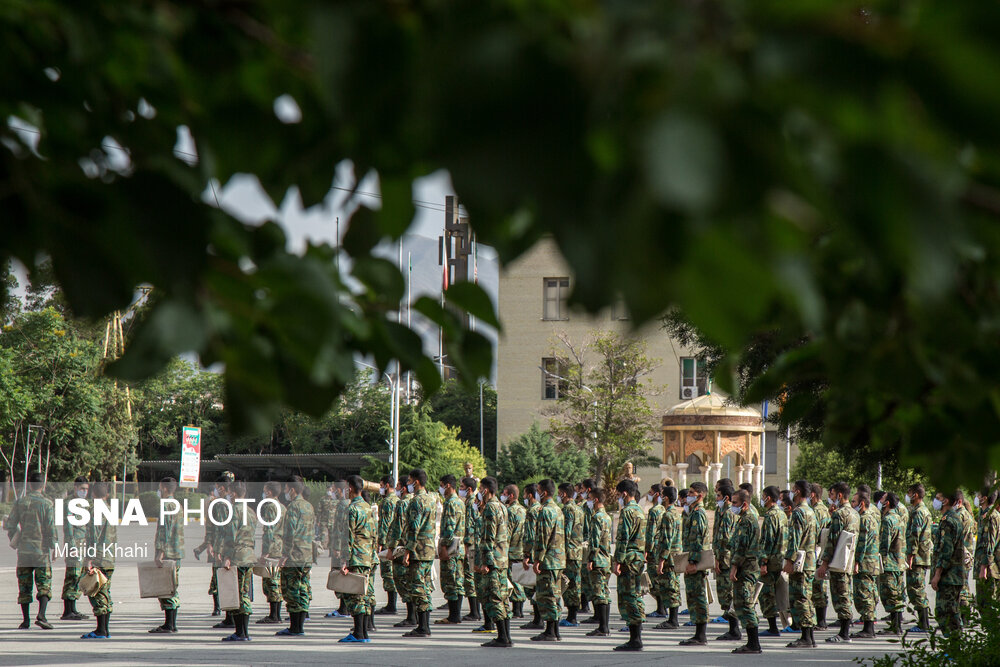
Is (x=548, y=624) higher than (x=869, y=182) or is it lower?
lower

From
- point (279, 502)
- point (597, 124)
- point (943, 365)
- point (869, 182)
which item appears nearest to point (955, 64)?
point (869, 182)

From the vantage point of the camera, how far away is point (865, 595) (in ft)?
44.2

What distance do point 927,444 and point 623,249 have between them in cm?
153

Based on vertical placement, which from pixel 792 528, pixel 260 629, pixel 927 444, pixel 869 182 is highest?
pixel 869 182

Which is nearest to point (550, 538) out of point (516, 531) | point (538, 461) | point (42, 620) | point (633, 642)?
point (516, 531)

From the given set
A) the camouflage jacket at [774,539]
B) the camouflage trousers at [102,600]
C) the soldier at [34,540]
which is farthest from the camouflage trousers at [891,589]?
the soldier at [34,540]

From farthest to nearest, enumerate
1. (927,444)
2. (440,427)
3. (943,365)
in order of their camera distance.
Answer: (440,427)
(927,444)
(943,365)

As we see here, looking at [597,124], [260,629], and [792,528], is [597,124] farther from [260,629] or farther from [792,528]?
[260,629]

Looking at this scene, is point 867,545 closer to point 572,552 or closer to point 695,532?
point 695,532

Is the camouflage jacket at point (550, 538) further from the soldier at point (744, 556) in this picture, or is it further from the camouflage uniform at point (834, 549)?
the camouflage uniform at point (834, 549)

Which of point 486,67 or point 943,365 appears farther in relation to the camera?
point 943,365

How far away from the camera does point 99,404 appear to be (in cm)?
3412

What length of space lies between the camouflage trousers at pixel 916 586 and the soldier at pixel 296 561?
7.46 metres

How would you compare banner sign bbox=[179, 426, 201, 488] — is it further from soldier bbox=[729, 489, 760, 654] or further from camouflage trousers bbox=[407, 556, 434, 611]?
soldier bbox=[729, 489, 760, 654]
